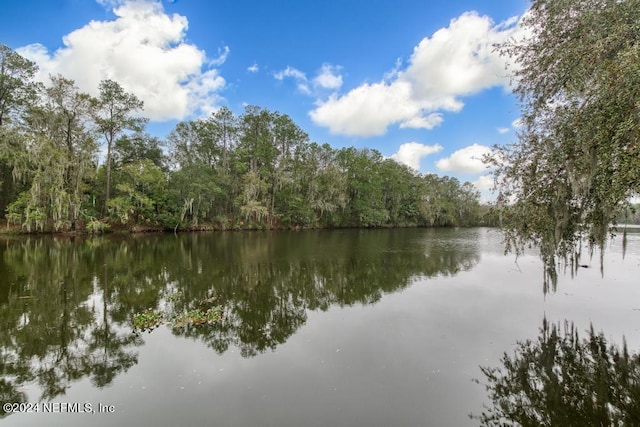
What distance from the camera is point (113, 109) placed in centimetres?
2455

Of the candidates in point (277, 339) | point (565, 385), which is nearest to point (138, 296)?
point (277, 339)

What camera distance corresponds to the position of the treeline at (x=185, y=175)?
20.6m

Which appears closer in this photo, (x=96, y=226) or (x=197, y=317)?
(x=197, y=317)

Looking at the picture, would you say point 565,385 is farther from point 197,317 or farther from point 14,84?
point 14,84

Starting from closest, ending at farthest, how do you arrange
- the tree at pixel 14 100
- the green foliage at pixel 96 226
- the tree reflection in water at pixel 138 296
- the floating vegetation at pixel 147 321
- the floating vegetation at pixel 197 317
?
the tree reflection in water at pixel 138 296 < the floating vegetation at pixel 147 321 < the floating vegetation at pixel 197 317 < the tree at pixel 14 100 < the green foliage at pixel 96 226

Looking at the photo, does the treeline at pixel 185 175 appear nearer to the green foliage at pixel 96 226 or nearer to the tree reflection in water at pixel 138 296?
the green foliage at pixel 96 226

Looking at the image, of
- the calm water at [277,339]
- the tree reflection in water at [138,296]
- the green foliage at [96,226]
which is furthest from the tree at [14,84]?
the calm water at [277,339]

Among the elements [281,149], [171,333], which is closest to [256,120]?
[281,149]

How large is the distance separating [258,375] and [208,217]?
30407mm

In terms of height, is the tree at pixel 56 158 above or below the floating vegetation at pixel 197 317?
above

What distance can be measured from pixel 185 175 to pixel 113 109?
7.81m

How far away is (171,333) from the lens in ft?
18.4

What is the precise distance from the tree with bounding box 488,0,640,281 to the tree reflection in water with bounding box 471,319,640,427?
200 centimetres

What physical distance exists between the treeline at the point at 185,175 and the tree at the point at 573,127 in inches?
1064
